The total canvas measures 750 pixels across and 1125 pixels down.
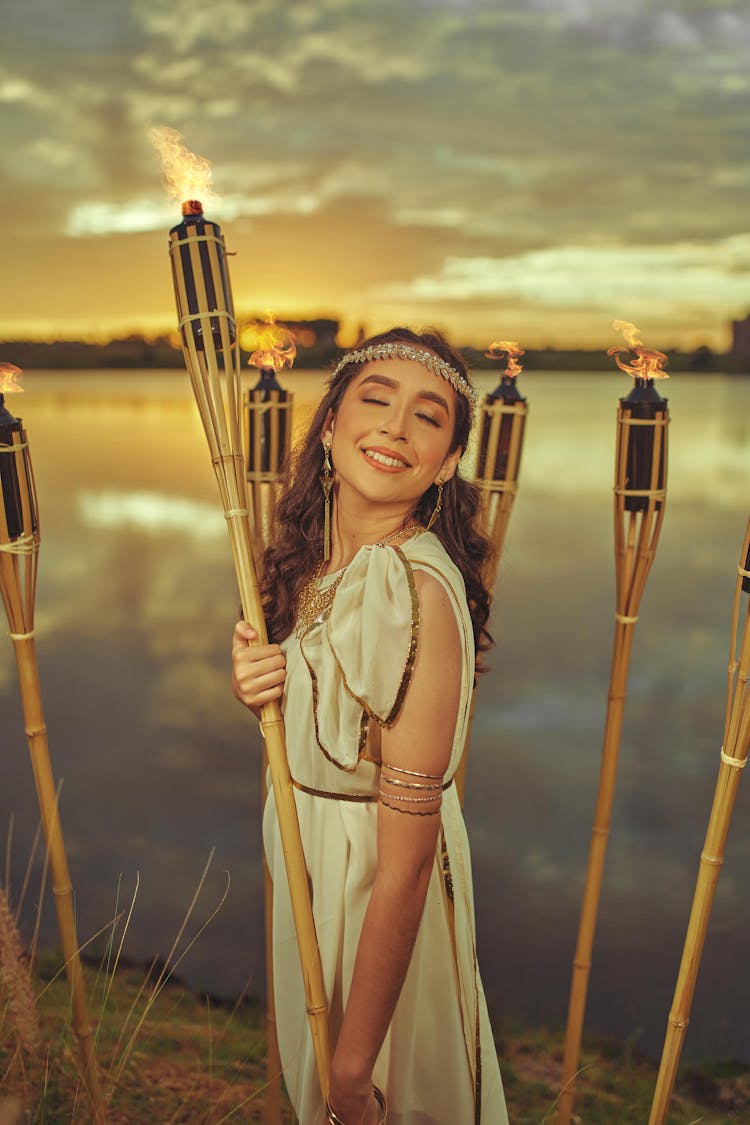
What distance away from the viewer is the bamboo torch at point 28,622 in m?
2.19

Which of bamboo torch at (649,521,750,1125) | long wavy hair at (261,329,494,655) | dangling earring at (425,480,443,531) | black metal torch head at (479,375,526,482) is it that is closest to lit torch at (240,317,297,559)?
long wavy hair at (261,329,494,655)

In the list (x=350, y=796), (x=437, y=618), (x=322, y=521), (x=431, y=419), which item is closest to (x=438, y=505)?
(x=431, y=419)

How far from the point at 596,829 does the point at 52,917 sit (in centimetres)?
404

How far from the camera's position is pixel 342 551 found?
2.04 m

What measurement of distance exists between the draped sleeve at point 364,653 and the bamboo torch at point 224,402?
4.5 inches

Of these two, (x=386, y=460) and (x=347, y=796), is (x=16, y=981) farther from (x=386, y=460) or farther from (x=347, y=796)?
(x=386, y=460)

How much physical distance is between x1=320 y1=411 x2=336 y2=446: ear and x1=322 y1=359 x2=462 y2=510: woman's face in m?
0.14

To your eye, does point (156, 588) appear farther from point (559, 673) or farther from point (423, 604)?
point (423, 604)

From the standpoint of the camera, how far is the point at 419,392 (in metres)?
1.88

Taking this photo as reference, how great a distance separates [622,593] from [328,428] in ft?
3.28

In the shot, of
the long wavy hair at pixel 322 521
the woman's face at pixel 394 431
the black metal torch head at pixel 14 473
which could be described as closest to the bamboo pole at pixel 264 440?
the long wavy hair at pixel 322 521

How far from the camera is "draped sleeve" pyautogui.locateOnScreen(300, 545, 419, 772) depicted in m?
1.65

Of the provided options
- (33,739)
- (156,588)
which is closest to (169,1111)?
(33,739)

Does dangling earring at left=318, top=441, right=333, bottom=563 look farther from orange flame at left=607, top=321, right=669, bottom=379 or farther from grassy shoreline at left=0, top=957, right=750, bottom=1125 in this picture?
grassy shoreline at left=0, top=957, right=750, bottom=1125
